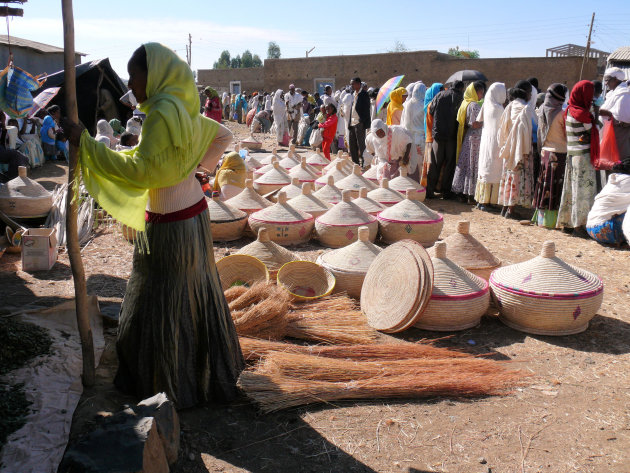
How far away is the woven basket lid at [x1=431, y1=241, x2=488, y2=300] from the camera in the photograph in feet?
12.2

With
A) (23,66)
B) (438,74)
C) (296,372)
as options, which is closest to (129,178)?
(296,372)

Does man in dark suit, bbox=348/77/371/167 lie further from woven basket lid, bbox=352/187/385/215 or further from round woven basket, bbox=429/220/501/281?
round woven basket, bbox=429/220/501/281

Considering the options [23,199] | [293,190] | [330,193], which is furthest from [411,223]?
[23,199]

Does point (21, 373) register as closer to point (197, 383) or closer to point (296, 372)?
point (197, 383)

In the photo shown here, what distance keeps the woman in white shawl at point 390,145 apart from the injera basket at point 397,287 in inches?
160

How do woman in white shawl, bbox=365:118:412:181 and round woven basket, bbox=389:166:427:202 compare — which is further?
woman in white shawl, bbox=365:118:412:181

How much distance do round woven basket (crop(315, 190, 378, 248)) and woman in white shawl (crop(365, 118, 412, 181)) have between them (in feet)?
7.46

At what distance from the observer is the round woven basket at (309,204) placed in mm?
6047

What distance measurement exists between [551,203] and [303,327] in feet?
14.4

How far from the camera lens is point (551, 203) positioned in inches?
266

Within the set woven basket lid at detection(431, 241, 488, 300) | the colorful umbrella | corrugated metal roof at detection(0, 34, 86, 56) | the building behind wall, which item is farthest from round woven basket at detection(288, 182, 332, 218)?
the building behind wall

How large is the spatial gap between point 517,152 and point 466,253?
3277 mm

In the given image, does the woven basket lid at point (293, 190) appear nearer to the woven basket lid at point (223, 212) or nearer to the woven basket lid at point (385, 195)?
the woven basket lid at point (385, 195)

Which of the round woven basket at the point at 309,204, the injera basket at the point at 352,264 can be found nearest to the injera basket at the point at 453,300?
the injera basket at the point at 352,264
